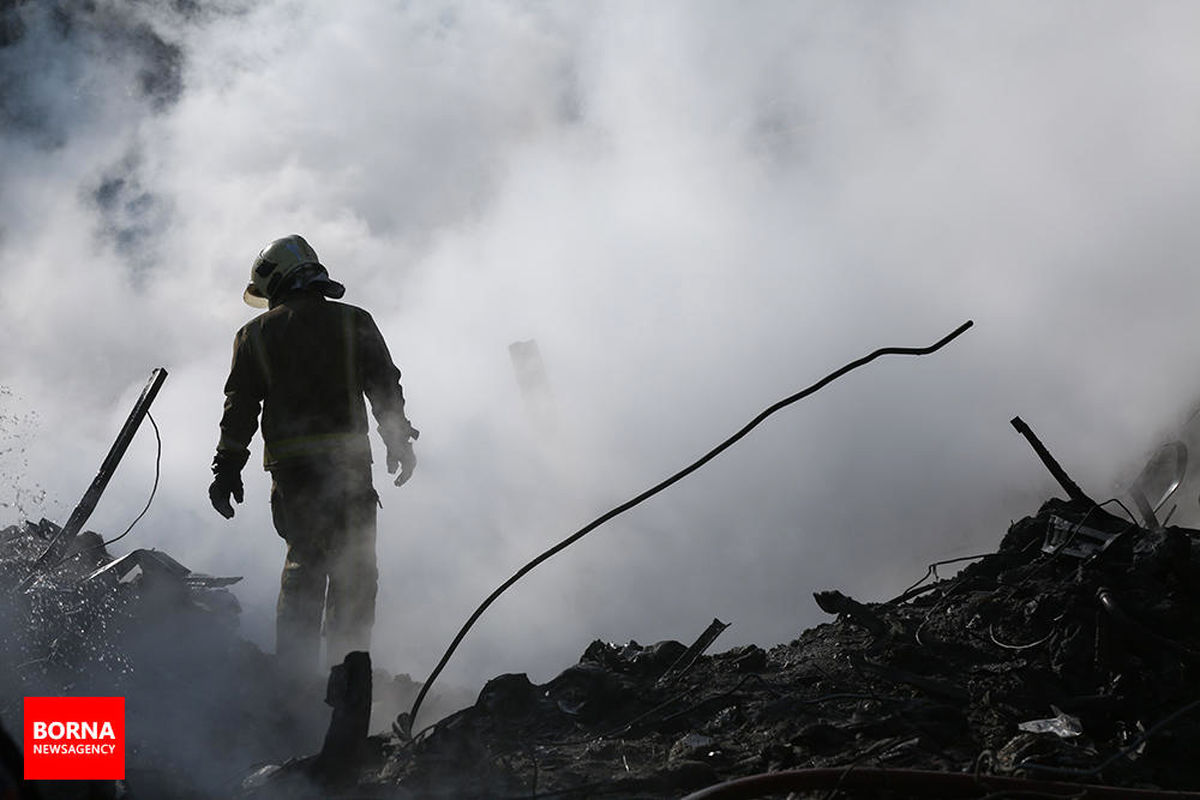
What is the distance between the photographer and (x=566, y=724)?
12.1ft

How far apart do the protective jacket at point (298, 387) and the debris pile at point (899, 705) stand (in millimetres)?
1584

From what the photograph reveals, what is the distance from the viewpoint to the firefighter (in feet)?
15.2

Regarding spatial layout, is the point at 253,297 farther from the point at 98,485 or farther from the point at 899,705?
the point at 899,705

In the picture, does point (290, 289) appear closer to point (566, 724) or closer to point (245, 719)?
point (245, 719)

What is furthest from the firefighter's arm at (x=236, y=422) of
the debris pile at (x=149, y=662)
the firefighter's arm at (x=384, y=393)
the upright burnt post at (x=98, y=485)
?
the upright burnt post at (x=98, y=485)

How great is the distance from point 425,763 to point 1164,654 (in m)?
2.57

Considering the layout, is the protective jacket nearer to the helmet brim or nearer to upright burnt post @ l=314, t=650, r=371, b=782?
the helmet brim

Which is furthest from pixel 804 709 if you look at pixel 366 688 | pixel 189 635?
pixel 189 635

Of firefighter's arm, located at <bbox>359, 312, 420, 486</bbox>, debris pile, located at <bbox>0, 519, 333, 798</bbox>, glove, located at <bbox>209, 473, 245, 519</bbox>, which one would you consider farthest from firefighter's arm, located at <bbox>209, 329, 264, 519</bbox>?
debris pile, located at <bbox>0, 519, 333, 798</bbox>

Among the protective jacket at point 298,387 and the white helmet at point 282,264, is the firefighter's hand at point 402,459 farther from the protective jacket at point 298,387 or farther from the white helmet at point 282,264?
the white helmet at point 282,264

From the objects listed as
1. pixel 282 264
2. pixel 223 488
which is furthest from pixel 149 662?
pixel 282 264

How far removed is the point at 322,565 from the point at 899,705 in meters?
2.69

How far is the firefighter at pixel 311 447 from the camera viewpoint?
15.2 feet

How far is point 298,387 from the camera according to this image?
4730 millimetres
